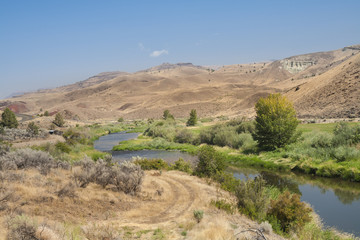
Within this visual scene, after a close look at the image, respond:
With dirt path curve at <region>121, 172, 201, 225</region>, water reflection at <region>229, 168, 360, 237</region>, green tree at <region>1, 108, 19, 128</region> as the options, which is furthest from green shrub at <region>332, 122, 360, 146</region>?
green tree at <region>1, 108, 19, 128</region>

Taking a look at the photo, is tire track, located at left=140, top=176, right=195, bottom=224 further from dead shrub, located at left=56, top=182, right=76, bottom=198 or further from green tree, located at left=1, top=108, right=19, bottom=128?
green tree, located at left=1, top=108, right=19, bottom=128

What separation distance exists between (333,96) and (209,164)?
166ft

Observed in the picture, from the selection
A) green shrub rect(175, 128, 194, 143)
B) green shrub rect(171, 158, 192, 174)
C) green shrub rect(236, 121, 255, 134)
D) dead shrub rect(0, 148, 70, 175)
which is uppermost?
dead shrub rect(0, 148, 70, 175)

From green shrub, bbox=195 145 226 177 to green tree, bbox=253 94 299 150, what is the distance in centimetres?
1374

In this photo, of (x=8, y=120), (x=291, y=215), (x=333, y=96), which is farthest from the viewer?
(x=333, y=96)

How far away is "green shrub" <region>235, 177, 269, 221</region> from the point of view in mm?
12070

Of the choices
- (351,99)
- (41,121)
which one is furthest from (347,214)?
(41,121)

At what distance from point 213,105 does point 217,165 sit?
8436 cm

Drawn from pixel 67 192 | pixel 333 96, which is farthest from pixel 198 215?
pixel 333 96

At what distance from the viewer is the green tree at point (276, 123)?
31.3 m

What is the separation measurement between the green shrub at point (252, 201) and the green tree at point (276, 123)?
19.2m

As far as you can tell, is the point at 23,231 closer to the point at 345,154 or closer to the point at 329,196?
the point at 329,196

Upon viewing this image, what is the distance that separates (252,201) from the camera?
12.7 meters

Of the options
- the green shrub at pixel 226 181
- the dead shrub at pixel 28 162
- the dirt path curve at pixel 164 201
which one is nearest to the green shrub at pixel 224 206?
the dirt path curve at pixel 164 201
